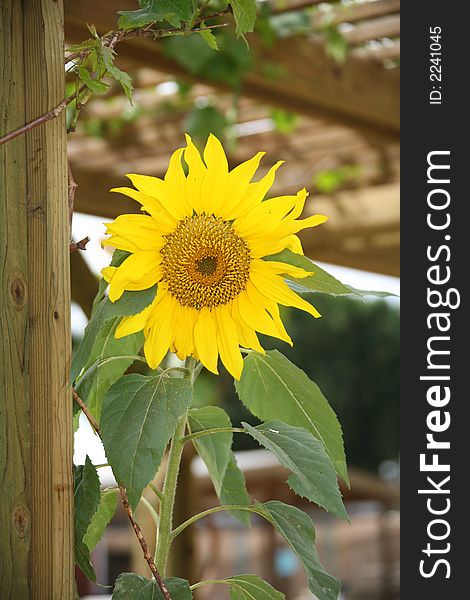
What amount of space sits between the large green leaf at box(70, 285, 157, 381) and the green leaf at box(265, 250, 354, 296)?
0.10 meters

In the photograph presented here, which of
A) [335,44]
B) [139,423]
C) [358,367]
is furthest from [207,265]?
[358,367]

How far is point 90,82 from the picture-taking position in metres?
0.75

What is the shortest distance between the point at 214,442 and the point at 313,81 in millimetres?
2381

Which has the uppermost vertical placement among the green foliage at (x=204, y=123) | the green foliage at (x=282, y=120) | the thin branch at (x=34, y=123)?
the green foliage at (x=282, y=120)

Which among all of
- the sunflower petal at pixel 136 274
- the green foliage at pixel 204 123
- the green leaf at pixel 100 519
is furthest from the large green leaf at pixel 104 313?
the green foliage at pixel 204 123

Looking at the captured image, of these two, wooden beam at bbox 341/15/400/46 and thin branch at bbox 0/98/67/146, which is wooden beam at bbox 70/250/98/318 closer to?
wooden beam at bbox 341/15/400/46

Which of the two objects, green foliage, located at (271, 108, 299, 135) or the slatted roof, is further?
green foliage, located at (271, 108, 299, 135)

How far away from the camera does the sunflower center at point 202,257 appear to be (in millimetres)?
728

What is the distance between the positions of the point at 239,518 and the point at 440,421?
0.82 feet

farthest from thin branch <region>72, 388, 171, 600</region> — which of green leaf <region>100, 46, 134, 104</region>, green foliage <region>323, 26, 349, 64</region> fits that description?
green foliage <region>323, 26, 349, 64</region>

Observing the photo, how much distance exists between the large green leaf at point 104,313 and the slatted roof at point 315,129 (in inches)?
79.5

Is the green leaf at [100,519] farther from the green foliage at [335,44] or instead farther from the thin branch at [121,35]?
the green foliage at [335,44]

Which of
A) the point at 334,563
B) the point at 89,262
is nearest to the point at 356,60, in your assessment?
the point at 89,262

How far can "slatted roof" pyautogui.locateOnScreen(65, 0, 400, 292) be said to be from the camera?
9.97 ft
